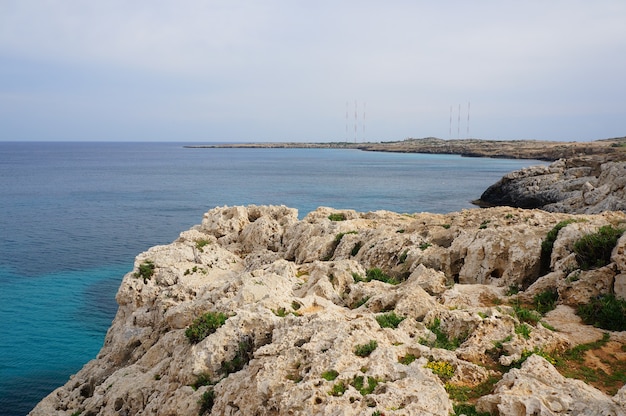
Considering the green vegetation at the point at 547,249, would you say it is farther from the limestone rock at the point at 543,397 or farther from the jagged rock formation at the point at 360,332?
the limestone rock at the point at 543,397

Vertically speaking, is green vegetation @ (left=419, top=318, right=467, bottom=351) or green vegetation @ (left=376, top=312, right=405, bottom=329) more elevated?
green vegetation @ (left=376, top=312, right=405, bottom=329)

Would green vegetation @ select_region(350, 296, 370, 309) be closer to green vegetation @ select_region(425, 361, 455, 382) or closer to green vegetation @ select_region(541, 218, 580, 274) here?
green vegetation @ select_region(425, 361, 455, 382)

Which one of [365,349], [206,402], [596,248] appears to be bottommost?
[206,402]

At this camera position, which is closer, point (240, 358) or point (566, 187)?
point (240, 358)

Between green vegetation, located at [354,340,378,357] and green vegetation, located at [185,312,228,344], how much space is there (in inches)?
150

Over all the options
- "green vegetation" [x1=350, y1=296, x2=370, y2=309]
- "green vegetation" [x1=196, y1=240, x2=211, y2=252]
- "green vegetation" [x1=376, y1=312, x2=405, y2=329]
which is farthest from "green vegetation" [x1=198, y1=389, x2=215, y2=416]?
"green vegetation" [x1=196, y1=240, x2=211, y2=252]

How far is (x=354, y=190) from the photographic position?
86625 mm

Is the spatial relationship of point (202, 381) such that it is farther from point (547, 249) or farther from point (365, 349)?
point (547, 249)

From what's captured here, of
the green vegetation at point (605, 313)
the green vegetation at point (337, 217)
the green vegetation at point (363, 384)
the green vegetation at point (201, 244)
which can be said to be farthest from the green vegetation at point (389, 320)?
the green vegetation at point (337, 217)

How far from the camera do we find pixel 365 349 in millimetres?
9711

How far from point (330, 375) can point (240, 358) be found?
282 cm

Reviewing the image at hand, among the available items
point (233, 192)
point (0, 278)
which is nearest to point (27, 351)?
point (0, 278)

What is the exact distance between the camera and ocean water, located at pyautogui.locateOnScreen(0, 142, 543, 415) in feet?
80.2

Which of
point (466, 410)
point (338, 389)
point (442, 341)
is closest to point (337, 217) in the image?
point (442, 341)
